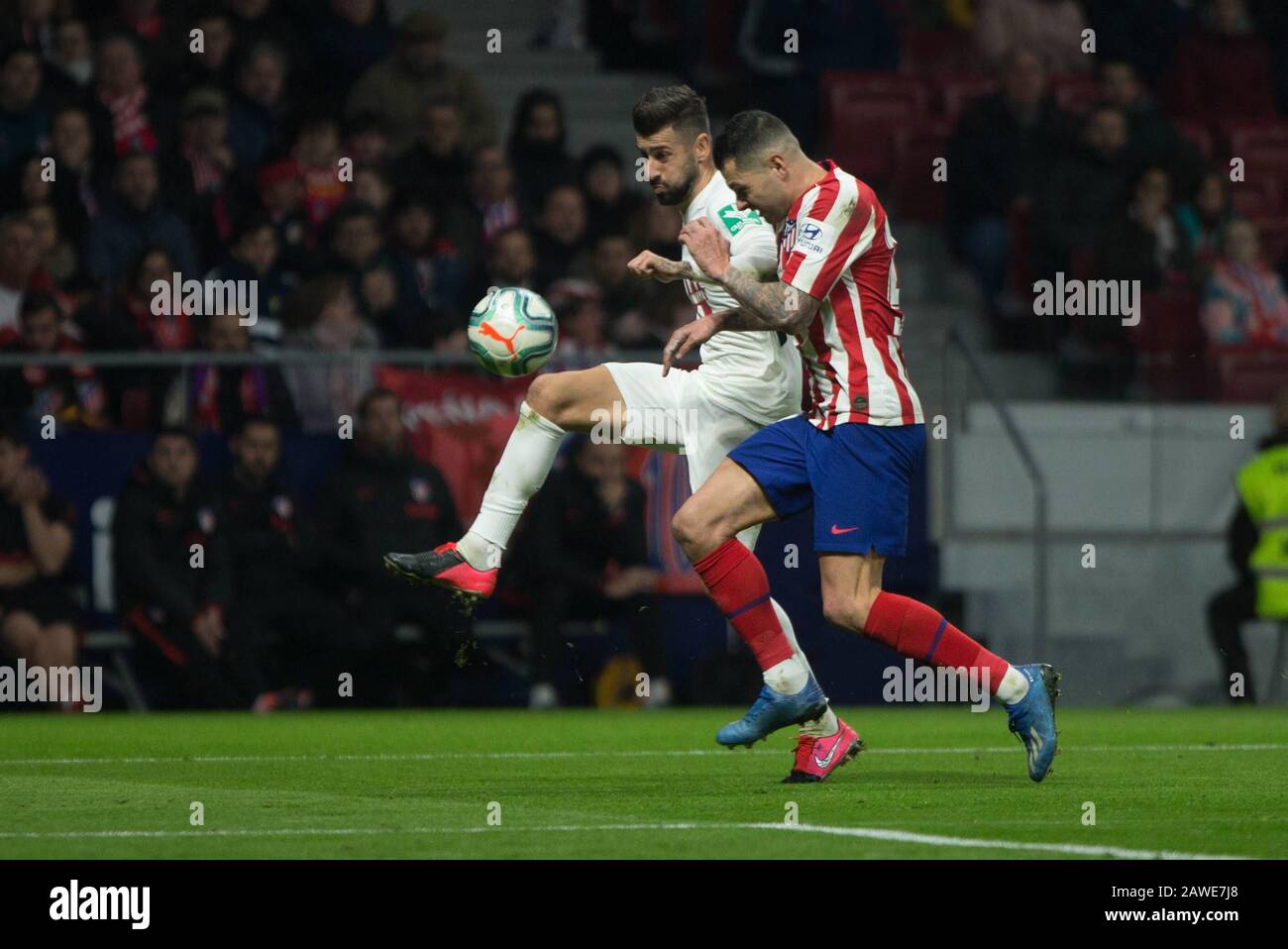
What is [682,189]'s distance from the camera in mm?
8547

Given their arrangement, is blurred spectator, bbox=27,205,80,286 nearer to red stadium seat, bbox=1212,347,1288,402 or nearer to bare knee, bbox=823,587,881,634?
red stadium seat, bbox=1212,347,1288,402

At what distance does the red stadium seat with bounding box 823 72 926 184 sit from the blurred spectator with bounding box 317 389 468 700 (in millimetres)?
4722

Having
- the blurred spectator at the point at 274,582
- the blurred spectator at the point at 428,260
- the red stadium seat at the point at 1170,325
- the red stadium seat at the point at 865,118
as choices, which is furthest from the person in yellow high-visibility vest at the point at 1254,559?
the blurred spectator at the point at 274,582

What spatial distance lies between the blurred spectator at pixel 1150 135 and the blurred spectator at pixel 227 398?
6.27m

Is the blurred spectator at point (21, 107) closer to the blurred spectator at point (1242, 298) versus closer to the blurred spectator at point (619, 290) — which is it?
the blurred spectator at point (619, 290)

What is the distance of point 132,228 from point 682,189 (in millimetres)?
5866

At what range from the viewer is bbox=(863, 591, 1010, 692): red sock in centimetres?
766

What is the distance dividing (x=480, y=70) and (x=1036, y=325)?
14.9ft

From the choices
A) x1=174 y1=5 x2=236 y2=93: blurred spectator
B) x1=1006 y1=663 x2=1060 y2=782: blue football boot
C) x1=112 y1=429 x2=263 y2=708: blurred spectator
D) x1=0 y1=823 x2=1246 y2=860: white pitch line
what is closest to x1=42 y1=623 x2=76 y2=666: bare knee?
x1=112 y1=429 x2=263 y2=708: blurred spectator

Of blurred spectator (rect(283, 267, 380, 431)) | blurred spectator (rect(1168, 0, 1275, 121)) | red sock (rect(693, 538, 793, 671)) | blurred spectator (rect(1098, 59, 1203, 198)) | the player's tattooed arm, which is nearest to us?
the player's tattooed arm

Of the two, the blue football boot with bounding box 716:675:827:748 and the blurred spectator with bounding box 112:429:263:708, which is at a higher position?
the blurred spectator with bounding box 112:429:263:708

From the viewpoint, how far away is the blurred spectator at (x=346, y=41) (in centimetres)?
1562

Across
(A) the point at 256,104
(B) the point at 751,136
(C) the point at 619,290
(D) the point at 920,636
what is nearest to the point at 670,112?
(B) the point at 751,136
